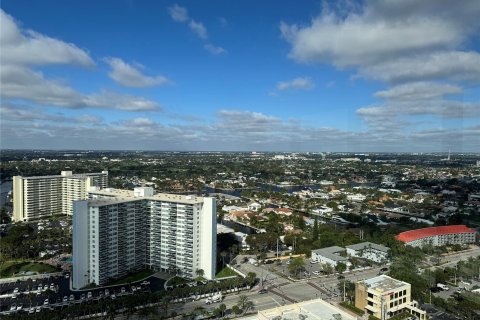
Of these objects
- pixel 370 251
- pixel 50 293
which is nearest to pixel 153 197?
pixel 50 293

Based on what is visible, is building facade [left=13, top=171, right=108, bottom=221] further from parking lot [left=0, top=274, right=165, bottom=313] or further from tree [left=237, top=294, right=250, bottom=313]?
tree [left=237, top=294, right=250, bottom=313]

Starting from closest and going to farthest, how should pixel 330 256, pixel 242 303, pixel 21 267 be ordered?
pixel 242 303 → pixel 21 267 → pixel 330 256

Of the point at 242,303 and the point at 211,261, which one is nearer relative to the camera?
the point at 242,303

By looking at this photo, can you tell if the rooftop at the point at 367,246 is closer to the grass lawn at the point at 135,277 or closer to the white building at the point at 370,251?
the white building at the point at 370,251

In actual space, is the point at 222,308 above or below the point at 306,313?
below

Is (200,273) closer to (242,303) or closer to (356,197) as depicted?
(242,303)

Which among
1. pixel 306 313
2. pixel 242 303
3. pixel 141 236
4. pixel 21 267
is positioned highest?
pixel 141 236

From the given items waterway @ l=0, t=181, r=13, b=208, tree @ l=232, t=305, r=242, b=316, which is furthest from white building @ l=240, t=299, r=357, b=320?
waterway @ l=0, t=181, r=13, b=208

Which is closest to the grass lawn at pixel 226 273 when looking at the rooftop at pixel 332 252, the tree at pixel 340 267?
the tree at pixel 340 267

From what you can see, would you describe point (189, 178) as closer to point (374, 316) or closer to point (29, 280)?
point (29, 280)
